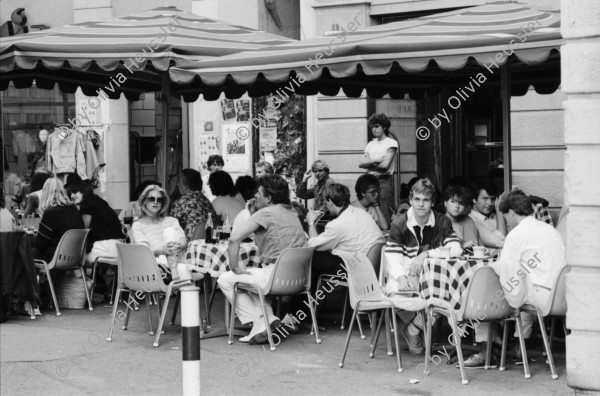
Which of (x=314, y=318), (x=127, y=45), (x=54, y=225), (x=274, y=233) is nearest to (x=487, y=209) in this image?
(x=314, y=318)

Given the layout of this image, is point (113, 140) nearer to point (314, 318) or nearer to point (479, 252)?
point (314, 318)

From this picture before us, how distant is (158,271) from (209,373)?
1539mm

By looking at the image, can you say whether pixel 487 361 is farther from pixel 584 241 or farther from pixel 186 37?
pixel 186 37

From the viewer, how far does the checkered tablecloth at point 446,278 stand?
883cm

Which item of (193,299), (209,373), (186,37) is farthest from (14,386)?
(186,37)

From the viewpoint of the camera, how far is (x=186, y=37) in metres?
12.1

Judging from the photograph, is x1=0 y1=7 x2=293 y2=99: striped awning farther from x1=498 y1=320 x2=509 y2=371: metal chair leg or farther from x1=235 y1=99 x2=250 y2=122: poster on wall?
x1=235 y1=99 x2=250 y2=122: poster on wall

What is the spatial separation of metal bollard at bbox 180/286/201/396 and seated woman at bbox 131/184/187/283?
4801 millimetres

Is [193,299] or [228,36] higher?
[228,36]

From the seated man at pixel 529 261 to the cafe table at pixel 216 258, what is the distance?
2630 mm

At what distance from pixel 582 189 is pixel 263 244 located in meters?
3.24

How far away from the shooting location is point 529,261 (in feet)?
28.5

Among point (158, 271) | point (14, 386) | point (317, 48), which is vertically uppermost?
point (317, 48)

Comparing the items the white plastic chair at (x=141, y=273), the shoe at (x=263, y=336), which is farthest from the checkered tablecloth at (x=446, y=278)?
the white plastic chair at (x=141, y=273)
